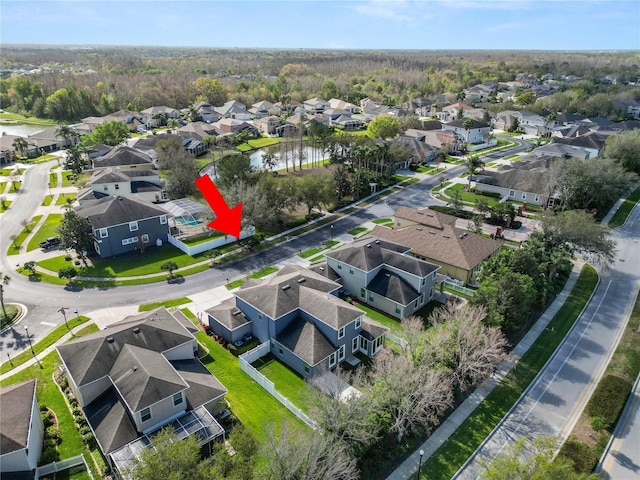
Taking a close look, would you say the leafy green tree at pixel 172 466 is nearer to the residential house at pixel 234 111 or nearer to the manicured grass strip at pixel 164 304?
the manicured grass strip at pixel 164 304

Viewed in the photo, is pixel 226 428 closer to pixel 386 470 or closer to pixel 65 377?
pixel 386 470

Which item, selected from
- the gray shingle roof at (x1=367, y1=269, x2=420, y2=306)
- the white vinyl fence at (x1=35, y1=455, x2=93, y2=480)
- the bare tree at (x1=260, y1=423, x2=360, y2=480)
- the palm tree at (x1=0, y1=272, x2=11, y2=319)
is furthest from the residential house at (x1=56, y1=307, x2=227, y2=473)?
the gray shingle roof at (x1=367, y1=269, x2=420, y2=306)

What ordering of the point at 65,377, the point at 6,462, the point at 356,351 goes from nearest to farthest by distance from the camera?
the point at 6,462, the point at 65,377, the point at 356,351

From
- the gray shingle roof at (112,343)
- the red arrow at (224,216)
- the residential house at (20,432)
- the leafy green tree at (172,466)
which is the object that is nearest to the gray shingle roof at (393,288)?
the gray shingle roof at (112,343)

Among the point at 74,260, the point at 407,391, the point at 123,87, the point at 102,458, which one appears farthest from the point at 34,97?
the point at 407,391

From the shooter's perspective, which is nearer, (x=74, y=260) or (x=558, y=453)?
(x=558, y=453)
